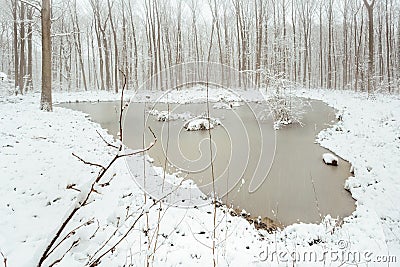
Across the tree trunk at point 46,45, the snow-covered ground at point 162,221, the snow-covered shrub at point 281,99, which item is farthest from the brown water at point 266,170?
the tree trunk at point 46,45

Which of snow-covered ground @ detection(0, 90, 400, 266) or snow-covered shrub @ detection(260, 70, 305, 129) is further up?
snow-covered shrub @ detection(260, 70, 305, 129)

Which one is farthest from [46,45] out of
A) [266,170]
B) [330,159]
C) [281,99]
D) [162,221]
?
[330,159]

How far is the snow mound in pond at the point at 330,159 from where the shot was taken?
7.51 m

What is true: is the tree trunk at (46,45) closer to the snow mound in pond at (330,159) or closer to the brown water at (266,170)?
the brown water at (266,170)

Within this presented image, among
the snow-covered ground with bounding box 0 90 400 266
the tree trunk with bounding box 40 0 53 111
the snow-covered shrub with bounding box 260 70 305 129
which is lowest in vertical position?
the snow-covered ground with bounding box 0 90 400 266

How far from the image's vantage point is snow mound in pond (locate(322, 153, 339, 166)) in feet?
24.6

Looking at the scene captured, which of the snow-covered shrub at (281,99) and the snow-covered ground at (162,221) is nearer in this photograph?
the snow-covered ground at (162,221)

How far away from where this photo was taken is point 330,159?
7.59 metres

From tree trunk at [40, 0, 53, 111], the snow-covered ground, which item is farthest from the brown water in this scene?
tree trunk at [40, 0, 53, 111]

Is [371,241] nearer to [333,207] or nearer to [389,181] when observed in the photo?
[333,207]

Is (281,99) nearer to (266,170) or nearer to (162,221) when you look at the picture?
(266,170)

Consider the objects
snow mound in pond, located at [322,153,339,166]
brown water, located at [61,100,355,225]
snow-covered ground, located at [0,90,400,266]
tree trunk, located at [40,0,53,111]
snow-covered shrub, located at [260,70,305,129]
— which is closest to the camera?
snow-covered ground, located at [0,90,400,266]

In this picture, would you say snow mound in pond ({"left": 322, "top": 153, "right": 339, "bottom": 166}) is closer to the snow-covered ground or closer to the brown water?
the brown water

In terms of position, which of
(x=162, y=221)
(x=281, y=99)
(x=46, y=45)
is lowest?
(x=162, y=221)
